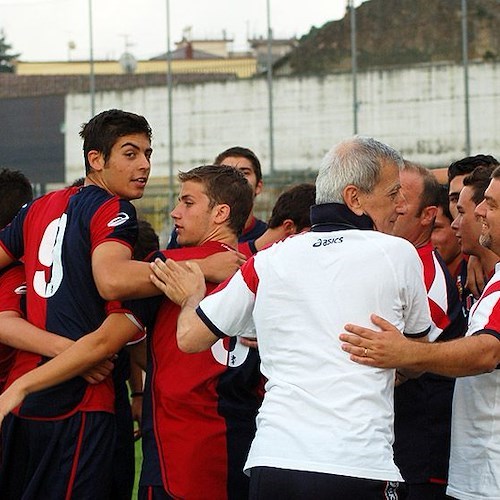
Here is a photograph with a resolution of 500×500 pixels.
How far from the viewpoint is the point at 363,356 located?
370cm

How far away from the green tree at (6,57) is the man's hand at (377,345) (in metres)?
25.4

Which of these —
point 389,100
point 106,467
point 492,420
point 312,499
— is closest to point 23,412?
point 106,467

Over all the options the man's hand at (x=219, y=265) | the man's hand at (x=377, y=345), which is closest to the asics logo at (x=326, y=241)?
the man's hand at (x=377, y=345)

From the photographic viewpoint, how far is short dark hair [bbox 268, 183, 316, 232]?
5637 millimetres

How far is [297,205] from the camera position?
18.5 feet

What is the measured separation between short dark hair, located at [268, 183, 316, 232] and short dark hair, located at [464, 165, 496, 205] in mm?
839

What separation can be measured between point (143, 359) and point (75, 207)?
1.87 metres

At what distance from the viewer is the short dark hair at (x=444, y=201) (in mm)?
5507

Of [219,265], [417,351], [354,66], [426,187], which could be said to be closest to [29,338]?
[219,265]

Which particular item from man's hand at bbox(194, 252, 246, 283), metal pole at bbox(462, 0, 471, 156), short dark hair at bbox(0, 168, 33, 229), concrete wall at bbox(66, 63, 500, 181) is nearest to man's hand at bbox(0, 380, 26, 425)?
man's hand at bbox(194, 252, 246, 283)

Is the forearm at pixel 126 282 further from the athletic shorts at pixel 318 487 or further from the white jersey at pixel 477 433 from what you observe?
the white jersey at pixel 477 433

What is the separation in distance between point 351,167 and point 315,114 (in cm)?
2366

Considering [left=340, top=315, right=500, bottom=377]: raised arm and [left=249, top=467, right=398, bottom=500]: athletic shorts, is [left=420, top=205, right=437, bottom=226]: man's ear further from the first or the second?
[left=249, top=467, right=398, bottom=500]: athletic shorts

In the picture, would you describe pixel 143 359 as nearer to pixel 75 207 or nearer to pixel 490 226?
pixel 75 207
